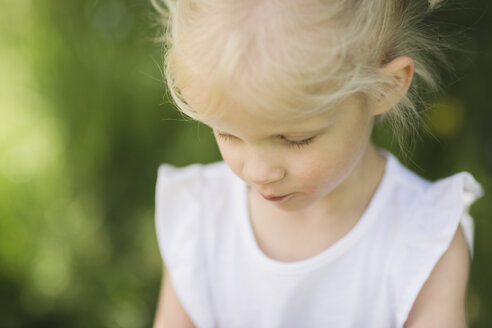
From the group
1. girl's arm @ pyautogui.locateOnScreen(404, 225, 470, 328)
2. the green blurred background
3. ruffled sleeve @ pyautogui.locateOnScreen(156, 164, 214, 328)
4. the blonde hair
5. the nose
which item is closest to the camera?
the blonde hair

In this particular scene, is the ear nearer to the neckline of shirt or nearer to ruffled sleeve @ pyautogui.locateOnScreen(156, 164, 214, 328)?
the neckline of shirt

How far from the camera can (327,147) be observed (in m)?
1.04

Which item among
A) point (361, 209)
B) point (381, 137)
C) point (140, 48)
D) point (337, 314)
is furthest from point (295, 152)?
point (140, 48)

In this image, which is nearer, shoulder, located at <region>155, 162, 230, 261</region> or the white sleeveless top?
the white sleeveless top

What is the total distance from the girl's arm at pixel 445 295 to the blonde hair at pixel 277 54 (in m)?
0.45

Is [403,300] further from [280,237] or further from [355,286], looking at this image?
[280,237]

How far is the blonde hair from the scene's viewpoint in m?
0.94

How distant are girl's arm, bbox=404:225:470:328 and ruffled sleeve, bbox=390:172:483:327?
2cm

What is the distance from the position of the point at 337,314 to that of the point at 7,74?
1.20 meters

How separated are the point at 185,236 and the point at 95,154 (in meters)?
0.61

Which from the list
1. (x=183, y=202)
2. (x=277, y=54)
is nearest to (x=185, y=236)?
(x=183, y=202)

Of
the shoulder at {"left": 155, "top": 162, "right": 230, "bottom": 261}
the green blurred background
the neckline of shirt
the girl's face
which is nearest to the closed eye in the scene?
the girl's face

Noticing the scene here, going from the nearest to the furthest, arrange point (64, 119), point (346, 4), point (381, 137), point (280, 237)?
point (346, 4) → point (280, 237) → point (381, 137) → point (64, 119)

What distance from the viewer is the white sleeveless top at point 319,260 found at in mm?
1310
